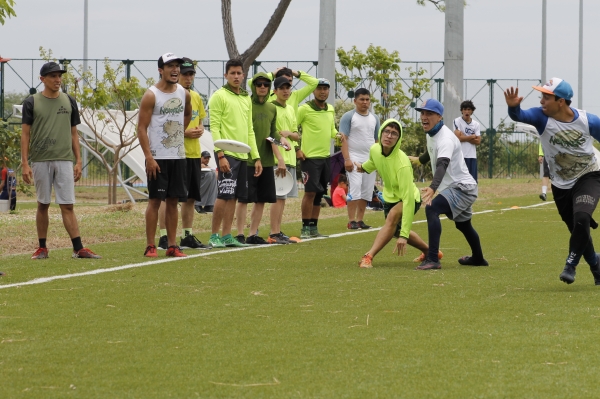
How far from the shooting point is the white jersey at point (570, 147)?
814 cm

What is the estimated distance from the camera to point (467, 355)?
17.6 ft

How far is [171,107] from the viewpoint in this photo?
10484 millimetres

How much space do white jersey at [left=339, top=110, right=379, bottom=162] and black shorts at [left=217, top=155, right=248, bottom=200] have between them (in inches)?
141

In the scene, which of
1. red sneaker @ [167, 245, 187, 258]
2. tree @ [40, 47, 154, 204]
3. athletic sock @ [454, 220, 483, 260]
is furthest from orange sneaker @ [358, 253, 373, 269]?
tree @ [40, 47, 154, 204]

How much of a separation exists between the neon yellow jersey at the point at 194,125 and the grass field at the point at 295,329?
1342mm

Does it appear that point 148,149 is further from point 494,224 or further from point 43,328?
point 494,224

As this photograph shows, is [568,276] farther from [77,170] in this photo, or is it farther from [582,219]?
[77,170]

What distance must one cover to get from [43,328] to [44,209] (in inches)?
177

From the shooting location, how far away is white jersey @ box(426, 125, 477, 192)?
31.7ft

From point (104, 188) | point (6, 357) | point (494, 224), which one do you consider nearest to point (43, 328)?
point (6, 357)

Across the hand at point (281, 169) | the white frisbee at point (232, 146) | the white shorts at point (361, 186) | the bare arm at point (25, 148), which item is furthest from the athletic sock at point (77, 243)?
the white shorts at point (361, 186)

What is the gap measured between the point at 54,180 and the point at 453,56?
13.0m

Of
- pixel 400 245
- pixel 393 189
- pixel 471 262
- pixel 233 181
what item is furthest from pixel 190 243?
pixel 471 262

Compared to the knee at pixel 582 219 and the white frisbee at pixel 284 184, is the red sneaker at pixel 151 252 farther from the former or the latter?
the knee at pixel 582 219
